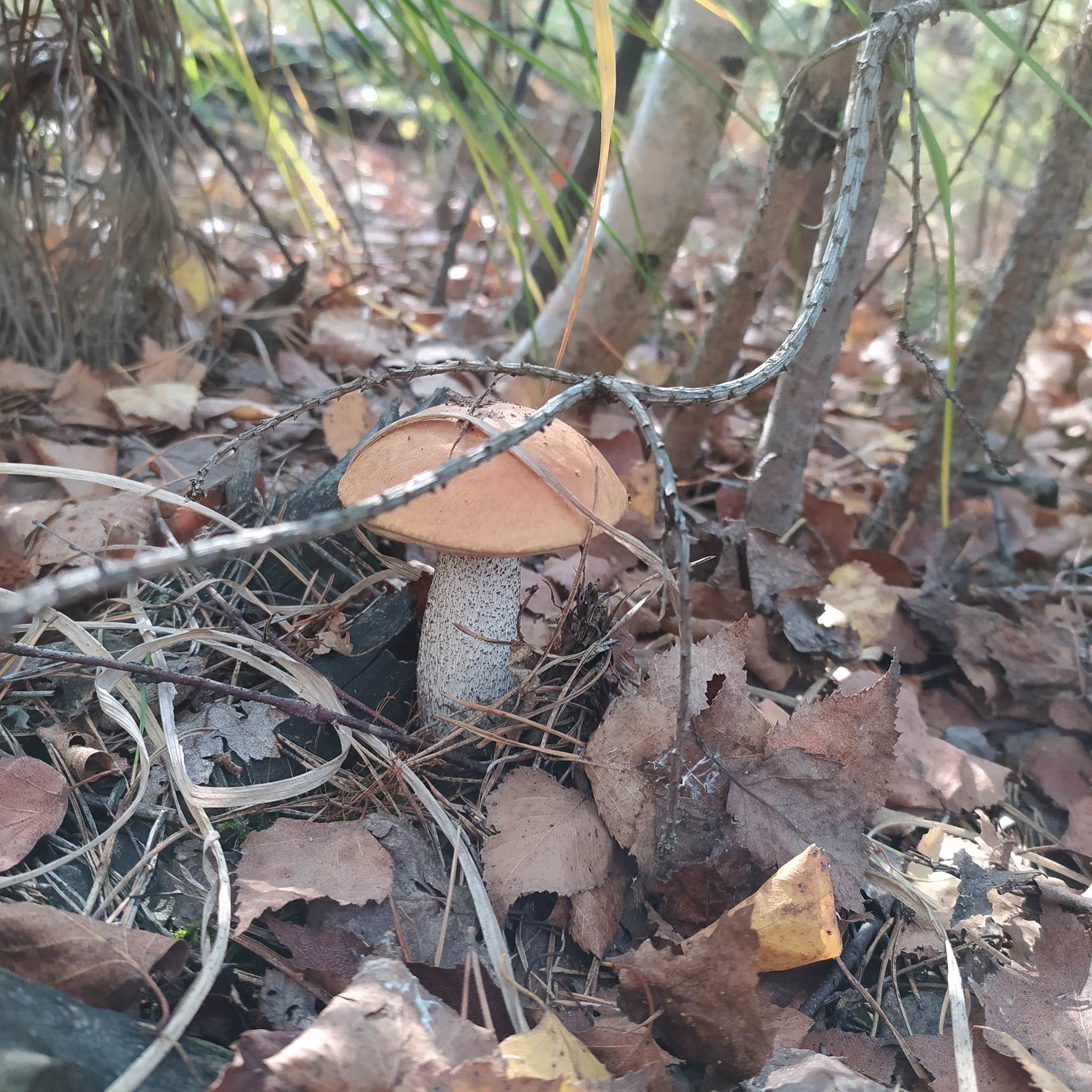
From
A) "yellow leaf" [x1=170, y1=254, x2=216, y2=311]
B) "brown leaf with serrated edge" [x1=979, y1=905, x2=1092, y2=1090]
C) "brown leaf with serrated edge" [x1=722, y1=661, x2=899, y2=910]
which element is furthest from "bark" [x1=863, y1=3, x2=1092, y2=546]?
"yellow leaf" [x1=170, y1=254, x2=216, y2=311]

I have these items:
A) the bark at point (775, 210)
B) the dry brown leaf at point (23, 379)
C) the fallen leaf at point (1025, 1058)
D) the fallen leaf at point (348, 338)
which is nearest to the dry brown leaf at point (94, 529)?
the dry brown leaf at point (23, 379)

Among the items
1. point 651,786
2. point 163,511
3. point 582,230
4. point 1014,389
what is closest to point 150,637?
point 163,511

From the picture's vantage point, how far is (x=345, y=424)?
7.17ft

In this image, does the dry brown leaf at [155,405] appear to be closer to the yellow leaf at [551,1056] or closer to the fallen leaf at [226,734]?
the fallen leaf at [226,734]

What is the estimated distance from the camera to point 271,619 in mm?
1597

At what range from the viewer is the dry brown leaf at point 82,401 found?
223cm

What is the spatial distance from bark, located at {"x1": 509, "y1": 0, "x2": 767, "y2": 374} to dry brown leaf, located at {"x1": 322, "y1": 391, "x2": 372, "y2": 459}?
0.51 metres

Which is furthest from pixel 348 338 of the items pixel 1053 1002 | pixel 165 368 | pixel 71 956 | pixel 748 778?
pixel 1053 1002

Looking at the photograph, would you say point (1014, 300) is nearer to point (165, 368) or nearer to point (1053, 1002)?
point (1053, 1002)

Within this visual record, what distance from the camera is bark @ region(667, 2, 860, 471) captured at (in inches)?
76.6

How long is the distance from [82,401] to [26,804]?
4.58ft

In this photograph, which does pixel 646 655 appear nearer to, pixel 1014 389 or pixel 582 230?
pixel 582 230

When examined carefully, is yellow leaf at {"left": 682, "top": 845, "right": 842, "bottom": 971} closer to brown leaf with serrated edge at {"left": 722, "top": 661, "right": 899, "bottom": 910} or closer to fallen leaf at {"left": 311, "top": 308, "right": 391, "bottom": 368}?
brown leaf with serrated edge at {"left": 722, "top": 661, "right": 899, "bottom": 910}

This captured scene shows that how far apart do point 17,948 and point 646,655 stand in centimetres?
127
